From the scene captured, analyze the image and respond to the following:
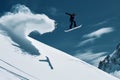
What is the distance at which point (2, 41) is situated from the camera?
29.1m

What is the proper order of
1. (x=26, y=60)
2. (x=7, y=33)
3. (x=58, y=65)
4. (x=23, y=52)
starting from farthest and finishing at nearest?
(x=7, y=33), (x=58, y=65), (x=23, y=52), (x=26, y=60)

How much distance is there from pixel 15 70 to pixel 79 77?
27.5 feet

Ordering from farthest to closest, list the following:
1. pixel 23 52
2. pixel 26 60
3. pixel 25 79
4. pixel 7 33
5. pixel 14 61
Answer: pixel 7 33 < pixel 23 52 < pixel 26 60 < pixel 14 61 < pixel 25 79

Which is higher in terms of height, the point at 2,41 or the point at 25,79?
the point at 2,41

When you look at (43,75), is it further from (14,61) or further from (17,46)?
(17,46)

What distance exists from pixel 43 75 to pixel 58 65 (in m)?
5.81

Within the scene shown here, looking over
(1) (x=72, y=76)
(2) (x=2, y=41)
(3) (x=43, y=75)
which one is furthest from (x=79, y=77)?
(2) (x=2, y=41)

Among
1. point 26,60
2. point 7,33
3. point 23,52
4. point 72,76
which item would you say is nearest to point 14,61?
point 26,60

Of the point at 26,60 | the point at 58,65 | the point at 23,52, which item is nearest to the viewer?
the point at 26,60

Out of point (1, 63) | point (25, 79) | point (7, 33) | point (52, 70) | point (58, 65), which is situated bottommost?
point (25, 79)

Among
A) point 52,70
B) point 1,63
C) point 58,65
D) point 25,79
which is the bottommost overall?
point 25,79

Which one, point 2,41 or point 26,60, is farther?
point 2,41

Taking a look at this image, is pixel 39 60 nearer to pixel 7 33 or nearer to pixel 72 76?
pixel 72 76

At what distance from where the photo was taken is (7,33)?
109 feet
